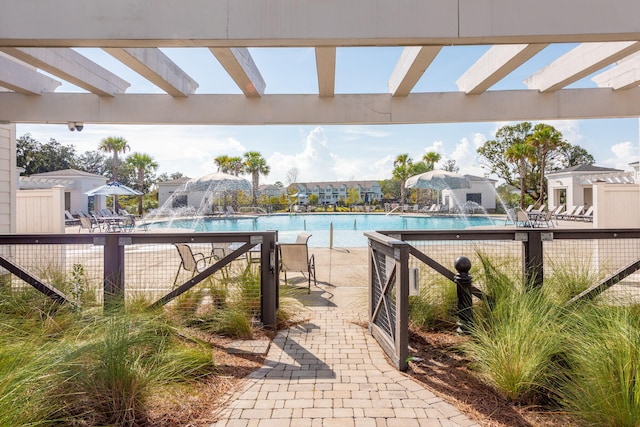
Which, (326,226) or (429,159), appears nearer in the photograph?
(326,226)

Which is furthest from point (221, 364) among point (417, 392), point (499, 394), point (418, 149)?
point (418, 149)

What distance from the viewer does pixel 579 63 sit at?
4422 millimetres

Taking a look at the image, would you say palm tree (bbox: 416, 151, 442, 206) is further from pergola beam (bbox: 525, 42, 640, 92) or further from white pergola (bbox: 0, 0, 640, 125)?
pergola beam (bbox: 525, 42, 640, 92)

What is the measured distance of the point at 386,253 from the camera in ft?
12.3

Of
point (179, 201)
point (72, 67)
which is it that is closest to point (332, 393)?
point (72, 67)

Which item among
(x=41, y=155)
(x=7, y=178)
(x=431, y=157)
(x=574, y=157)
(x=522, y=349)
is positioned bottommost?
(x=522, y=349)

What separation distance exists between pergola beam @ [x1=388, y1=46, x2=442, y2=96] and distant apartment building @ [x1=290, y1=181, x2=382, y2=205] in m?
58.6

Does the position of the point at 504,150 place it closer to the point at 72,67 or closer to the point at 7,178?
the point at 7,178

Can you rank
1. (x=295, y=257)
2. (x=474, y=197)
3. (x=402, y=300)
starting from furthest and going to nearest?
(x=474, y=197) → (x=295, y=257) → (x=402, y=300)

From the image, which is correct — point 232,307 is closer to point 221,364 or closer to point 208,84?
point 221,364

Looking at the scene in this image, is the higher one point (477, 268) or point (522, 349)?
point (477, 268)

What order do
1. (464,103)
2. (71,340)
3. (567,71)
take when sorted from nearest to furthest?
(71,340) → (567,71) → (464,103)

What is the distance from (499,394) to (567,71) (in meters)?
3.95

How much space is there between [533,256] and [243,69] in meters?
3.99
